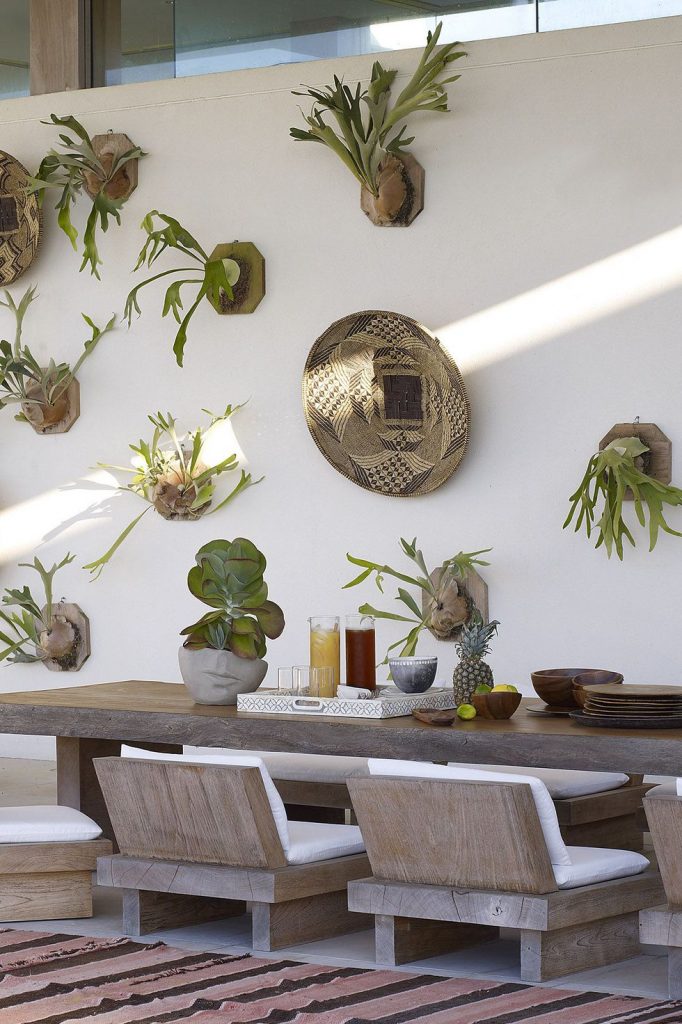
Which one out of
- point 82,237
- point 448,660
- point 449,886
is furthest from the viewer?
point 82,237

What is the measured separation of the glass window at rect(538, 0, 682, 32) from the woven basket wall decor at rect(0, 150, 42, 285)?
2326 mm

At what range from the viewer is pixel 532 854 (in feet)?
9.50

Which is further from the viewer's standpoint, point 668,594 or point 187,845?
point 668,594

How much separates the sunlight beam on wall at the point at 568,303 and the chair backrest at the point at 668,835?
2.86m

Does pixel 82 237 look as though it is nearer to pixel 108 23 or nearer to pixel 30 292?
pixel 30 292

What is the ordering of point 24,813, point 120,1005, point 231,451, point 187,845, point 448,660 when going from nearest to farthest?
point 120,1005 < point 187,845 < point 24,813 < point 448,660 < point 231,451

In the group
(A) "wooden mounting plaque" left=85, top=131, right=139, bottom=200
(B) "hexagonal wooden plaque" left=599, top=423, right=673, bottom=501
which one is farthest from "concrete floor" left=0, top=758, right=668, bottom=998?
(A) "wooden mounting plaque" left=85, top=131, right=139, bottom=200

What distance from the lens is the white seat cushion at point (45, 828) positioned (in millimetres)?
3504

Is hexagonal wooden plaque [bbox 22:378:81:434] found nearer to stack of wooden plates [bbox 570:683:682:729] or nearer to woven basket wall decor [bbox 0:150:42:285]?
woven basket wall decor [bbox 0:150:42:285]

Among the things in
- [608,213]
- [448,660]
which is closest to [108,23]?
[608,213]

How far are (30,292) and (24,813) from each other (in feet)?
11.1

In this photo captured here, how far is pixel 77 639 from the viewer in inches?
252

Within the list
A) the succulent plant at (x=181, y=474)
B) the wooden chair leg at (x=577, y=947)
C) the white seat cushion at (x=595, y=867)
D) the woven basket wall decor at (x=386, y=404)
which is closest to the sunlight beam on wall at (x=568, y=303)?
the woven basket wall decor at (x=386, y=404)

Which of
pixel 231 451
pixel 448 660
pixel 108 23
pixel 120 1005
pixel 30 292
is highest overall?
pixel 108 23
